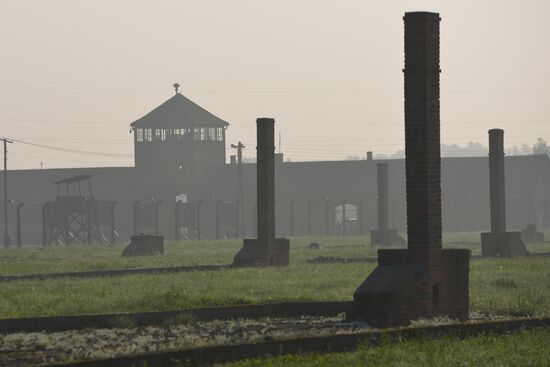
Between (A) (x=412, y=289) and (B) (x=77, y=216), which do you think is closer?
(A) (x=412, y=289)

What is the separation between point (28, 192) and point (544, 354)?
235ft

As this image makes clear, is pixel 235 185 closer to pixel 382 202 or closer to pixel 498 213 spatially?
pixel 382 202

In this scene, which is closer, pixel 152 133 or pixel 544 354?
pixel 544 354

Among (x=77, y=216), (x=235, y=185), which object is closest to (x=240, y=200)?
(x=235, y=185)

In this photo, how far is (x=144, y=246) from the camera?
43.6 meters

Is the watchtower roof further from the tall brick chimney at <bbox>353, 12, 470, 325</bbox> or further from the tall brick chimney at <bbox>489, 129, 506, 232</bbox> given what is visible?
the tall brick chimney at <bbox>353, 12, 470, 325</bbox>

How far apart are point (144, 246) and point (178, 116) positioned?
130ft

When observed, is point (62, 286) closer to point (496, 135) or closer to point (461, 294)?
point (461, 294)

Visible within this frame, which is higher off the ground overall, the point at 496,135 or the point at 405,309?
the point at 496,135

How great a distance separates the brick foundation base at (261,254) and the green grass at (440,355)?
58.3ft

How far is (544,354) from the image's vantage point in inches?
524

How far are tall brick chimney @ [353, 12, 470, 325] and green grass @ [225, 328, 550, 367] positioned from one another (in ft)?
10.4

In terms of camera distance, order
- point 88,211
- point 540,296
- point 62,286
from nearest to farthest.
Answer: point 540,296 → point 62,286 → point 88,211

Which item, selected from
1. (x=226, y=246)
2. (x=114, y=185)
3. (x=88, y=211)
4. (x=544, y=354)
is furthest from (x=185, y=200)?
(x=544, y=354)
